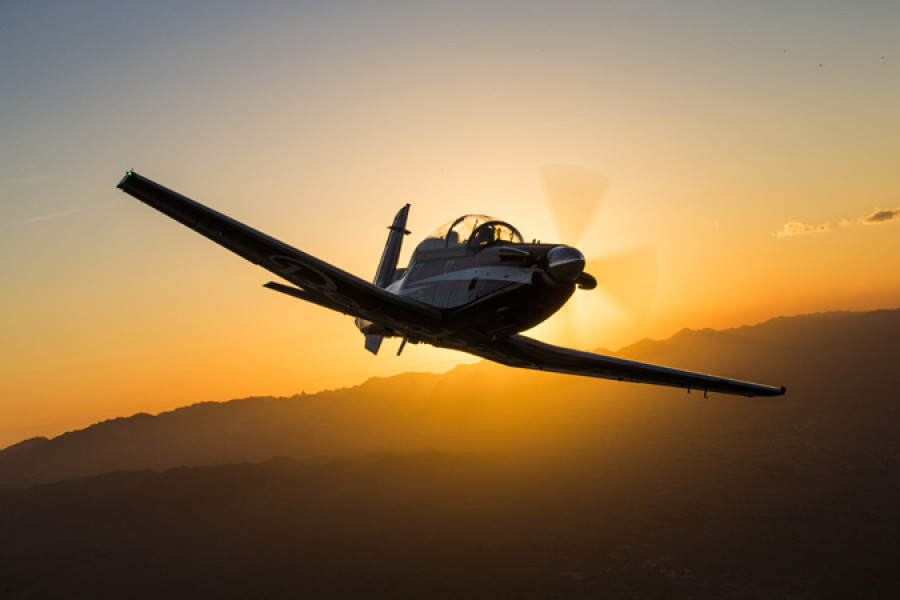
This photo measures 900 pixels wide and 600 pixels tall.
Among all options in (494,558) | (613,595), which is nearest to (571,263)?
(613,595)

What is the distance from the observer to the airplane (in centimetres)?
1260

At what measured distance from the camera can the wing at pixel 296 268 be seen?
39.9 ft

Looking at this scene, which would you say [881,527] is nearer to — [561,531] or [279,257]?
[561,531]

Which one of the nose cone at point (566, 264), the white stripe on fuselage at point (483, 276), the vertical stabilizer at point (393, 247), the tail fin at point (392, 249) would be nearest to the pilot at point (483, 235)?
the white stripe on fuselage at point (483, 276)

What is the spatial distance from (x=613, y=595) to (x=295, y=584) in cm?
9295

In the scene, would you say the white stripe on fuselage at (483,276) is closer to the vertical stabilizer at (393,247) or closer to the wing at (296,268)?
the wing at (296,268)

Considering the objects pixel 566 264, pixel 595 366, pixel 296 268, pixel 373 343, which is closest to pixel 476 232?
pixel 566 264

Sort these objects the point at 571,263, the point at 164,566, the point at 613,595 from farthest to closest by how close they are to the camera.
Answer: the point at 164,566, the point at 613,595, the point at 571,263

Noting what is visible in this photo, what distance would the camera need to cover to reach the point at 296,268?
1395 centimetres

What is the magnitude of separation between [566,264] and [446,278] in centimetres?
382

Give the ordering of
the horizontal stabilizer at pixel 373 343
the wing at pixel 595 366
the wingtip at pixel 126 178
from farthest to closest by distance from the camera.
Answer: the horizontal stabilizer at pixel 373 343 → the wing at pixel 595 366 → the wingtip at pixel 126 178

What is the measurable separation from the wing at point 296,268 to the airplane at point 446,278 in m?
0.03

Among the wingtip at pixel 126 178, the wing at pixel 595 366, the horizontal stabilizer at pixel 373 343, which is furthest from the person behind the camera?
the horizontal stabilizer at pixel 373 343

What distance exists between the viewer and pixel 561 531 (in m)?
200
